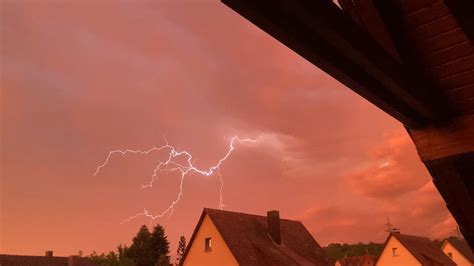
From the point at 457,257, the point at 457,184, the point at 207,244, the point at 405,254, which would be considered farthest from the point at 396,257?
the point at 457,184

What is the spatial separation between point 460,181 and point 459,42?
4.05 ft

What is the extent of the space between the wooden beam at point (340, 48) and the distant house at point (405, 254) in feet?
119

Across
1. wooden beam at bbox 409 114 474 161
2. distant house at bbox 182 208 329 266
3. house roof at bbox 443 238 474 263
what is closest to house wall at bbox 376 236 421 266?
distant house at bbox 182 208 329 266

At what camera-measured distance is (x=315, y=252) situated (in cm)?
2908

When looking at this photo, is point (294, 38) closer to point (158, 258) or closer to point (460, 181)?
point (460, 181)

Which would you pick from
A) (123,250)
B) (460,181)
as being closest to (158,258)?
(123,250)

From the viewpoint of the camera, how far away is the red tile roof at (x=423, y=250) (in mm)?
35719

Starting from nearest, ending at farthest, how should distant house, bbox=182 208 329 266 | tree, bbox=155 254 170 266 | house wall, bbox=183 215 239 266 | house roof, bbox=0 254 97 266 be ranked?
house wall, bbox=183 215 239 266, distant house, bbox=182 208 329 266, house roof, bbox=0 254 97 266, tree, bbox=155 254 170 266

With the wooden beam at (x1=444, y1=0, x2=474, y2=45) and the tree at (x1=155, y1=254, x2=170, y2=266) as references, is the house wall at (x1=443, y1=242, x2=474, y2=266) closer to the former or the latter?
the tree at (x1=155, y1=254, x2=170, y2=266)

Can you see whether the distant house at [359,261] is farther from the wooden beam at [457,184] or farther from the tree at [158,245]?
the wooden beam at [457,184]

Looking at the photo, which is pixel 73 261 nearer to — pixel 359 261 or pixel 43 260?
pixel 43 260

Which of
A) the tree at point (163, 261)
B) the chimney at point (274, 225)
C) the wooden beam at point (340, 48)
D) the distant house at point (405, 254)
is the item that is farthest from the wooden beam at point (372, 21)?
the tree at point (163, 261)

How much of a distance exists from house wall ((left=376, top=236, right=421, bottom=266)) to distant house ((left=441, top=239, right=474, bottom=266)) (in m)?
13.5

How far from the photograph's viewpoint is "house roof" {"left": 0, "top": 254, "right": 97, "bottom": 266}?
47.5 m
